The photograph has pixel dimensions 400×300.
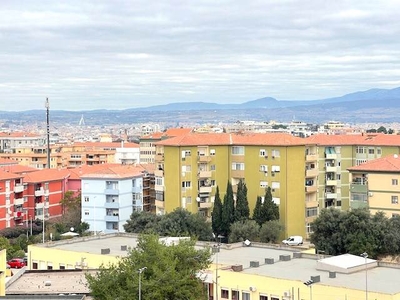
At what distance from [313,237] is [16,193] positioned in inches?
1331

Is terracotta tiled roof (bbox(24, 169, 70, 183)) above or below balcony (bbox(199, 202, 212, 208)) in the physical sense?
above

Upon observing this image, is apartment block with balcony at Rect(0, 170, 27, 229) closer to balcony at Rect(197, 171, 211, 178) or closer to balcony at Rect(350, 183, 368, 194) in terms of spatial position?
balcony at Rect(197, 171, 211, 178)

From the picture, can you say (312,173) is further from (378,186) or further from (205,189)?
(378,186)

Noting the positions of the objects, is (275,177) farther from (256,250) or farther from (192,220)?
(256,250)

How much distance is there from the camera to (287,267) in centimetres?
3681

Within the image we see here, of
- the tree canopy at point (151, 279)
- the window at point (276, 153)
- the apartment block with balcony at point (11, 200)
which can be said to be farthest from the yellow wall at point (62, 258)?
the apartment block with balcony at point (11, 200)

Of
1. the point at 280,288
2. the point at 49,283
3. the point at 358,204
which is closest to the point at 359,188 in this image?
the point at 358,204

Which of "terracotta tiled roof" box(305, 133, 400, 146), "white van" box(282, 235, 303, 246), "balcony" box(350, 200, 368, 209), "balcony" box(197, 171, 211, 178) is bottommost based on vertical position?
"white van" box(282, 235, 303, 246)

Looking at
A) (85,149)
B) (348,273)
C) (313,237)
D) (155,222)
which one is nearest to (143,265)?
(348,273)

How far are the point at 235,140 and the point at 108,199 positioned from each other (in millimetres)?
11265

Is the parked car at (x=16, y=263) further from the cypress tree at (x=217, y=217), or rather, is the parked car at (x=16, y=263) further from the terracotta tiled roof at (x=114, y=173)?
the terracotta tiled roof at (x=114, y=173)

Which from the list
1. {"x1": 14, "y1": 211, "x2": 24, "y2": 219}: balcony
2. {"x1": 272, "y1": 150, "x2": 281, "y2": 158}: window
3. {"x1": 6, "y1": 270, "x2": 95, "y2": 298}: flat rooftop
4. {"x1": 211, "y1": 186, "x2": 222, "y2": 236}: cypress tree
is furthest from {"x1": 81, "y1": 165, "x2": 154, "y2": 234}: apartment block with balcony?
{"x1": 6, "y1": 270, "x2": 95, "y2": 298}: flat rooftop

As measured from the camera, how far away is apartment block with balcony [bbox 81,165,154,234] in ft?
224

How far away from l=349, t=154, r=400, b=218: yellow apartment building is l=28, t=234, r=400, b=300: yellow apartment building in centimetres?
1493
